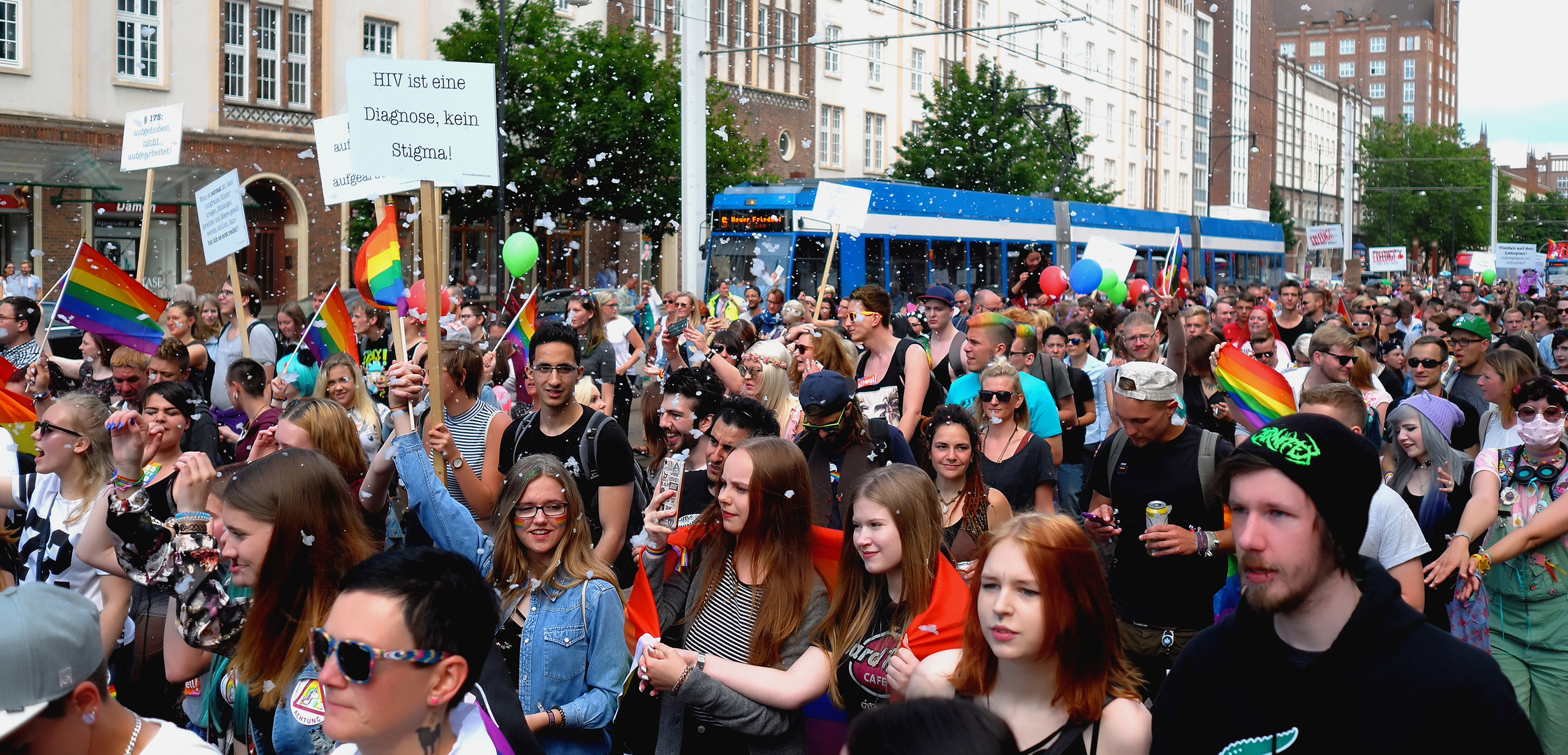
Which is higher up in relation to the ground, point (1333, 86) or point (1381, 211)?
point (1333, 86)

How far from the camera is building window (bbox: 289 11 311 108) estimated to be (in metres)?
29.0

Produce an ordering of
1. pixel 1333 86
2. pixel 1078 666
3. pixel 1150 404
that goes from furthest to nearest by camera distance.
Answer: pixel 1333 86 < pixel 1150 404 < pixel 1078 666

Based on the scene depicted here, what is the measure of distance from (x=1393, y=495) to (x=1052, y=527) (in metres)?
1.78

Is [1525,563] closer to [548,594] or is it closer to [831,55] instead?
[548,594]

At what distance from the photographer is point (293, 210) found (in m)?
29.5

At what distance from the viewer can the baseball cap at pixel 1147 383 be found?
15.9 feet

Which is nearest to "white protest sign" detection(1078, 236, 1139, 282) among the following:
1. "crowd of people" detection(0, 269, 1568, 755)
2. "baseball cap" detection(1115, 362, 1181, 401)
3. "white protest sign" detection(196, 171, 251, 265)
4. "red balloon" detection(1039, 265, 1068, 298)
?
"red balloon" detection(1039, 265, 1068, 298)

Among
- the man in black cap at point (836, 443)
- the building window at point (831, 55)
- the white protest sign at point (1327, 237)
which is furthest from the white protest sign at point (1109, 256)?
the building window at point (831, 55)

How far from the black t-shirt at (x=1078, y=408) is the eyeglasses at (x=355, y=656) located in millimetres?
6204

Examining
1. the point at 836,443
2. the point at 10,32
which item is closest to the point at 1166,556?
the point at 836,443

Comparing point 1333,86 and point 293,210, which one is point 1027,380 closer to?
point 293,210

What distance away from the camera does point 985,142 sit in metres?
38.8

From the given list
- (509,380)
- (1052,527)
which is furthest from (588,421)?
(509,380)

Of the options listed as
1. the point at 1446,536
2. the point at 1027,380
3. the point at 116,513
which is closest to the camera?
the point at 116,513
